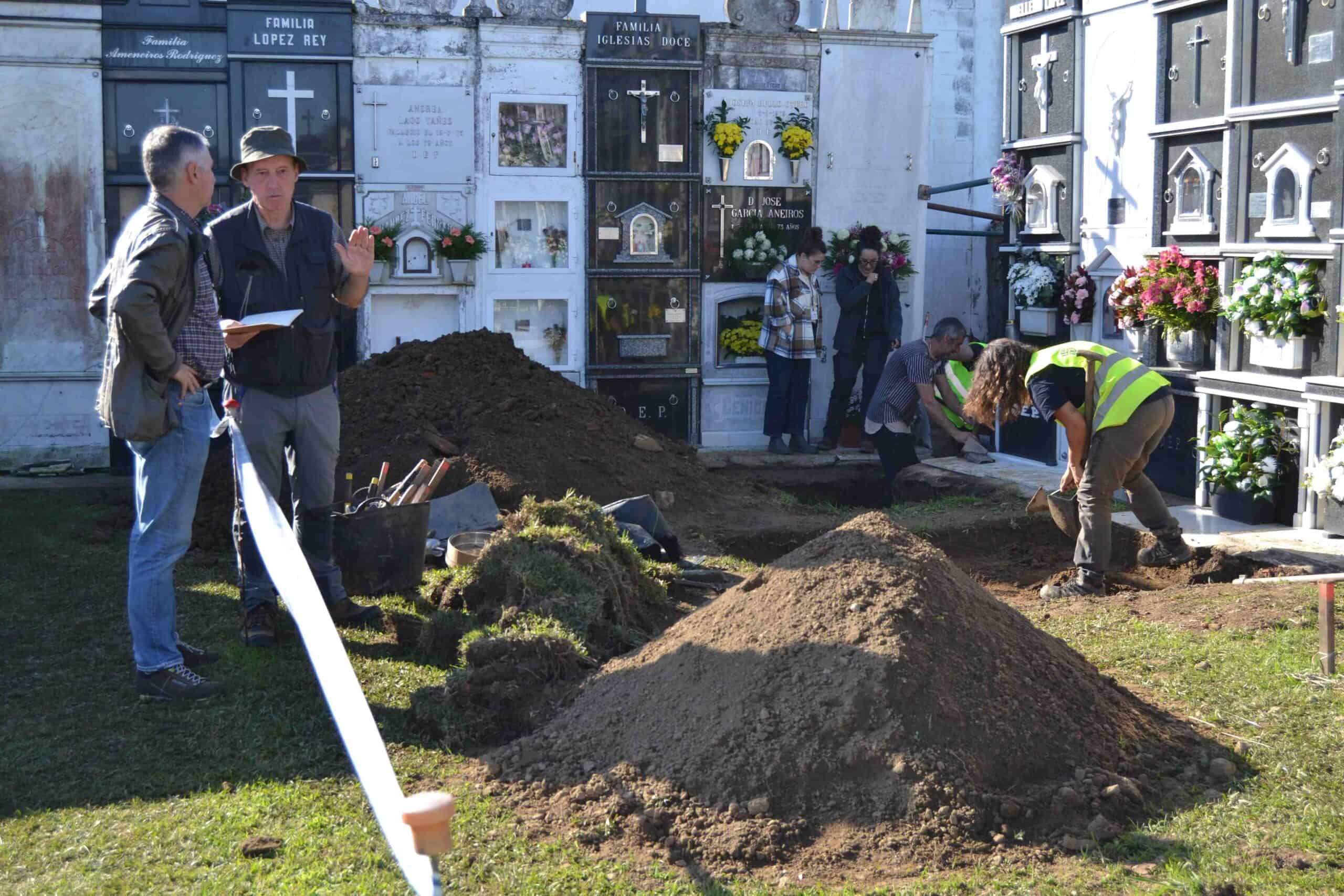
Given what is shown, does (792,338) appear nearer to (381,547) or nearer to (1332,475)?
(1332,475)

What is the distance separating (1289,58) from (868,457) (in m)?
4.76

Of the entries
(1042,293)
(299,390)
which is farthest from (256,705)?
(1042,293)

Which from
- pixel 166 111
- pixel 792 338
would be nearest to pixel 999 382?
pixel 792 338

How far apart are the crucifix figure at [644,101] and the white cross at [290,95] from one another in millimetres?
2746

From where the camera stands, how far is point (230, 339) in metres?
4.99

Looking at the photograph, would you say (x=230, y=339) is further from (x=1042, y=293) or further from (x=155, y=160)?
(x=1042, y=293)

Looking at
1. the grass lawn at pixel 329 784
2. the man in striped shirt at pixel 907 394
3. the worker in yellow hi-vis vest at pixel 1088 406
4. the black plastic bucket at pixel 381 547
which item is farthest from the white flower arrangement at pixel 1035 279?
the black plastic bucket at pixel 381 547

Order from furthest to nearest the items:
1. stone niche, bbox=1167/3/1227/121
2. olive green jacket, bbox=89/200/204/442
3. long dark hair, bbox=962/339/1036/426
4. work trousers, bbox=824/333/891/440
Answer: work trousers, bbox=824/333/891/440 < stone niche, bbox=1167/3/1227/121 < long dark hair, bbox=962/339/1036/426 < olive green jacket, bbox=89/200/204/442

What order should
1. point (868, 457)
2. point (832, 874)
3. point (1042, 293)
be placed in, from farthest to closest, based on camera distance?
point (868, 457), point (1042, 293), point (832, 874)

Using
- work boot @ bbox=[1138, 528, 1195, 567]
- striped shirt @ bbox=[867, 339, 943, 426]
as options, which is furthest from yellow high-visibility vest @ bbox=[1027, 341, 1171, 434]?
striped shirt @ bbox=[867, 339, 943, 426]

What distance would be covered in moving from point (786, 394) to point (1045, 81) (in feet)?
11.0

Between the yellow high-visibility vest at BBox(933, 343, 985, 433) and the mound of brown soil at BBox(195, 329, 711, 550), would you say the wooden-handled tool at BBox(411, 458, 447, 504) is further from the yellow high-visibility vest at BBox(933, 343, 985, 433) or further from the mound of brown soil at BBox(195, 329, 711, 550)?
the yellow high-visibility vest at BBox(933, 343, 985, 433)

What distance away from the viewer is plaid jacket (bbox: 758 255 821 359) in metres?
11.6

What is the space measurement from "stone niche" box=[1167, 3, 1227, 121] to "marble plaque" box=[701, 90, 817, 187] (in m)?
3.57
